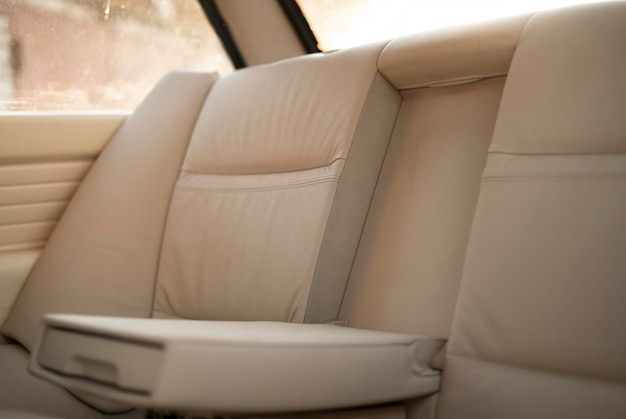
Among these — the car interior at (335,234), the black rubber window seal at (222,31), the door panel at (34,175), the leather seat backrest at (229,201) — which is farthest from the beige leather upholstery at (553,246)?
the black rubber window seal at (222,31)

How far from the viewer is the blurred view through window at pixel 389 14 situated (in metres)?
2.07

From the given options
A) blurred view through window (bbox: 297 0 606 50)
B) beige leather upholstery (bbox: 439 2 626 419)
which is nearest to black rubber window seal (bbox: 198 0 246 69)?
blurred view through window (bbox: 297 0 606 50)

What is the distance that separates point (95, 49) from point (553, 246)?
1.82m

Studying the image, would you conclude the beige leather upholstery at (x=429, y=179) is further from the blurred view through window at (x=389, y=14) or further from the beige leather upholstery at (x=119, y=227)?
the beige leather upholstery at (x=119, y=227)

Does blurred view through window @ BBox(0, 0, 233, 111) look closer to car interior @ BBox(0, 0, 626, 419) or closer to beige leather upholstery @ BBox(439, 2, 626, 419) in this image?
car interior @ BBox(0, 0, 626, 419)

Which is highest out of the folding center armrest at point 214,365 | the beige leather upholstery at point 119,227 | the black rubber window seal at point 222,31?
the black rubber window seal at point 222,31

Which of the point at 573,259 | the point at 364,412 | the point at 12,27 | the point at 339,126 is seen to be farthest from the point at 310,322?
the point at 12,27

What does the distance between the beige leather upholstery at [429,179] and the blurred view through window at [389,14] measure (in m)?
0.30

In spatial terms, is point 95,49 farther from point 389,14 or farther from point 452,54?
point 452,54

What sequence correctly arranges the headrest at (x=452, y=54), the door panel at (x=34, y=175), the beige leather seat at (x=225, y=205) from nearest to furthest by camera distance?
the headrest at (x=452, y=54), the beige leather seat at (x=225, y=205), the door panel at (x=34, y=175)

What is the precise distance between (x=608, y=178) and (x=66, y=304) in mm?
1398

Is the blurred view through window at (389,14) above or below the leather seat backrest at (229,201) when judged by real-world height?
above

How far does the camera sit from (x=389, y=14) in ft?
7.52

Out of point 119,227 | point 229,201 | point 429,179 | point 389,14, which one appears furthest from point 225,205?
point 389,14
